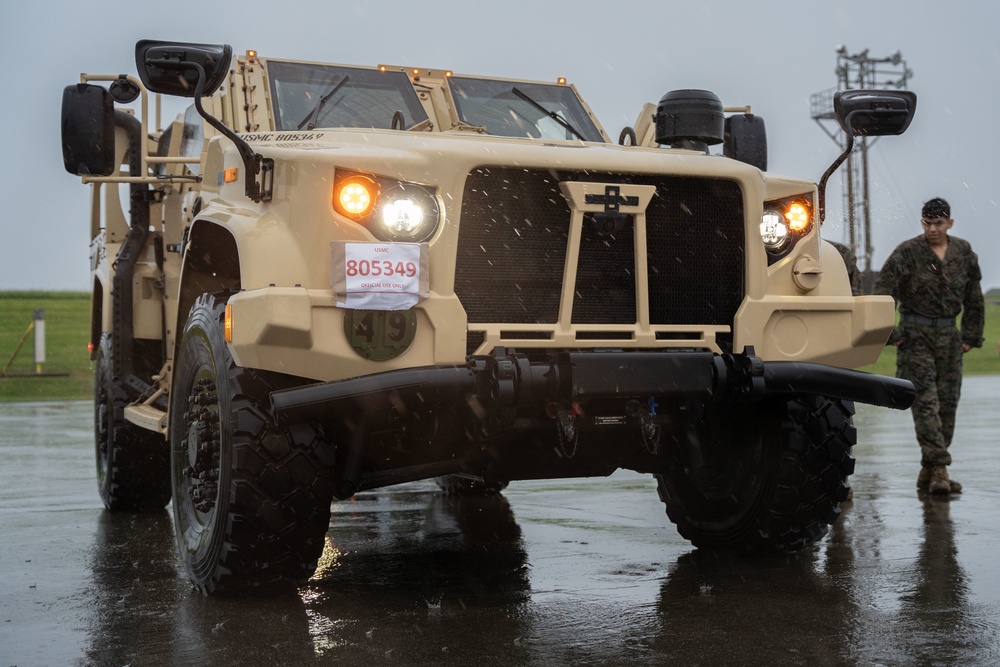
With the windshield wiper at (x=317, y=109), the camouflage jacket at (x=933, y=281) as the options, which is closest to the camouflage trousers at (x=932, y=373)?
the camouflage jacket at (x=933, y=281)

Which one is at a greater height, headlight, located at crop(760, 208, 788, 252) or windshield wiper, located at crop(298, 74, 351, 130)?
windshield wiper, located at crop(298, 74, 351, 130)

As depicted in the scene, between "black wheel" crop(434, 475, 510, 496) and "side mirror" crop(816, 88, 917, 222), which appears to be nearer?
"side mirror" crop(816, 88, 917, 222)

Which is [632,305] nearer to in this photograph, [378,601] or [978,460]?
[378,601]

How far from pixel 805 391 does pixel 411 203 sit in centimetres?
166

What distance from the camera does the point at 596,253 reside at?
5.20 m

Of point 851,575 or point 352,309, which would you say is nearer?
point 352,309

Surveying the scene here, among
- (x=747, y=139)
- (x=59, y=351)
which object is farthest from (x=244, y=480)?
(x=59, y=351)

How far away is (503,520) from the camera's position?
297 inches

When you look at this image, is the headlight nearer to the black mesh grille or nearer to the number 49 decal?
the black mesh grille

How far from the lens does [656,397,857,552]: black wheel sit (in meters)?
5.78

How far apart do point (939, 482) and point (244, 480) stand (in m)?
4.97

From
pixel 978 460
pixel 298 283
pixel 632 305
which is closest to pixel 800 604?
pixel 632 305

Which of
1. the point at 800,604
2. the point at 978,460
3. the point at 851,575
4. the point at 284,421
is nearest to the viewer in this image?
the point at 284,421

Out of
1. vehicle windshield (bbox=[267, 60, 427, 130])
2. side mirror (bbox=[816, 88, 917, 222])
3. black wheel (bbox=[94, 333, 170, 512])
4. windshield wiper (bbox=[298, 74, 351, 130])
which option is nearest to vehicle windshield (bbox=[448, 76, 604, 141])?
vehicle windshield (bbox=[267, 60, 427, 130])
